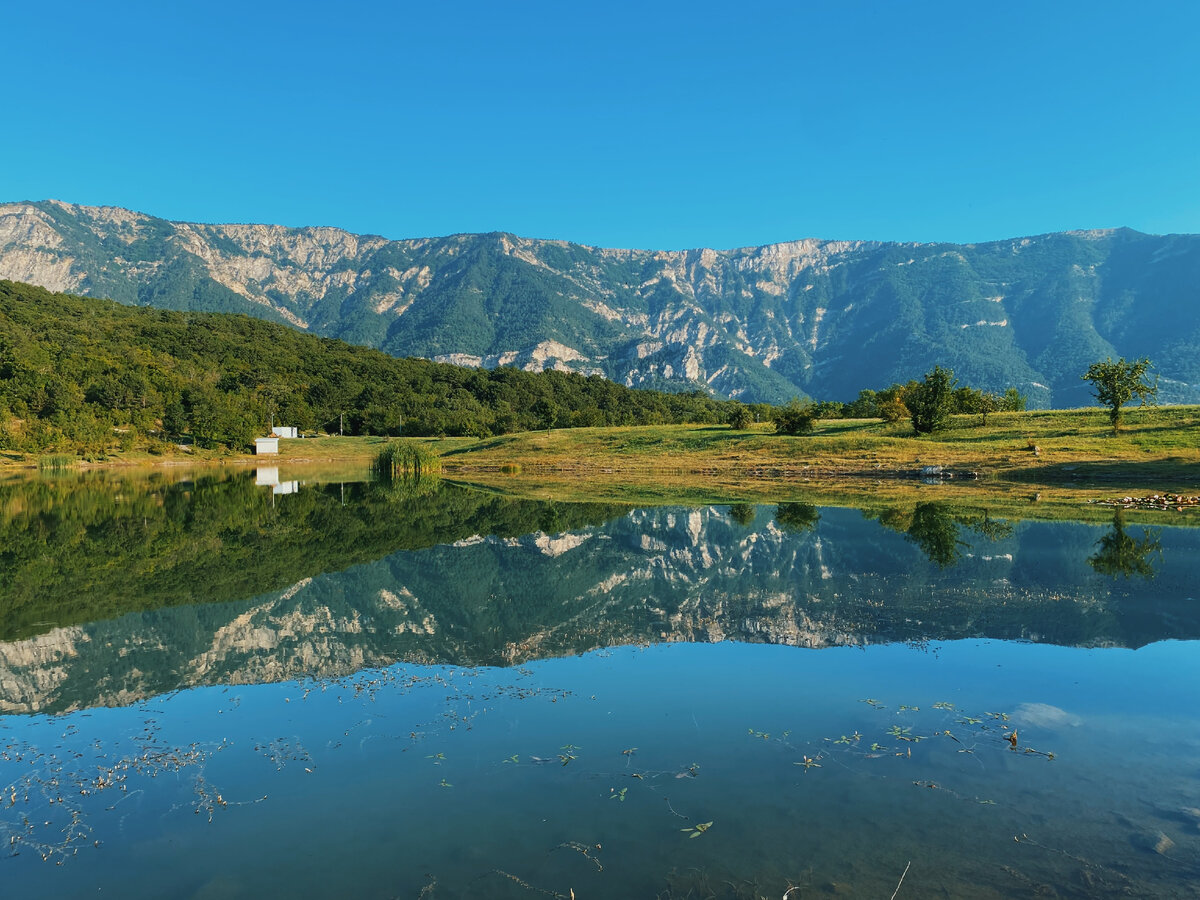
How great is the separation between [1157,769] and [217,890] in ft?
39.0

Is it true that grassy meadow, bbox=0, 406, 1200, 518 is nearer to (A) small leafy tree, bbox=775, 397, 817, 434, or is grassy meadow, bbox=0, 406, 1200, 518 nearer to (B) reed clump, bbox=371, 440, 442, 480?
(A) small leafy tree, bbox=775, 397, 817, 434

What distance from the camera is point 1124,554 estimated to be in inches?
997

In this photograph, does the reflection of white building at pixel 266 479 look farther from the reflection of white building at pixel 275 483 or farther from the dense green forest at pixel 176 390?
the dense green forest at pixel 176 390

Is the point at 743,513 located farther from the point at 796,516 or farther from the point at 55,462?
the point at 55,462

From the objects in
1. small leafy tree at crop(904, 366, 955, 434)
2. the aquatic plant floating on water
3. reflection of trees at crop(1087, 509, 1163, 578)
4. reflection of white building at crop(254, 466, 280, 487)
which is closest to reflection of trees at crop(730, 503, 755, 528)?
reflection of trees at crop(1087, 509, 1163, 578)

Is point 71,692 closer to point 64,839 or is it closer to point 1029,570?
point 64,839

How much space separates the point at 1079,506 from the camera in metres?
40.8

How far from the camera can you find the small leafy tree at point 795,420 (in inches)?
3241

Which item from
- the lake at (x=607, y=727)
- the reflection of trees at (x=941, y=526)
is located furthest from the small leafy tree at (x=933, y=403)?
the lake at (x=607, y=727)

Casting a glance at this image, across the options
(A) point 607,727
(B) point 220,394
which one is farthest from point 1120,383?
(B) point 220,394

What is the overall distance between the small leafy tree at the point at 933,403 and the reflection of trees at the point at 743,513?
40.1 m

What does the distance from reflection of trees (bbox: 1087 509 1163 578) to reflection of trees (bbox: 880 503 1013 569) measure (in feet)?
12.6

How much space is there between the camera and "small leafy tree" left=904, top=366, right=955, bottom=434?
7406 cm

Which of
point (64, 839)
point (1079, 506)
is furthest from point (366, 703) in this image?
point (1079, 506)
